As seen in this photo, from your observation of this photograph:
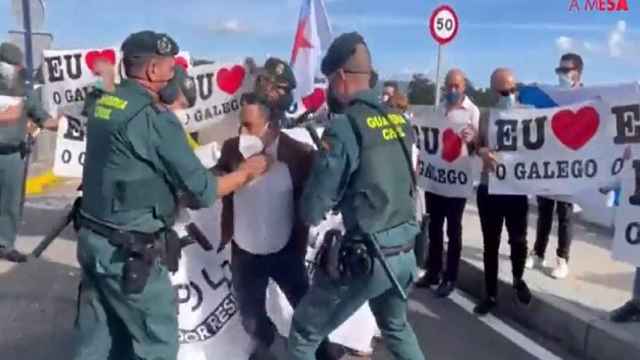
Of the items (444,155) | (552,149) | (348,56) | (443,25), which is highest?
(443,25)

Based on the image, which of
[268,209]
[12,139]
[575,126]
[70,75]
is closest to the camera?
[268,209]

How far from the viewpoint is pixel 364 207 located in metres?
4.06

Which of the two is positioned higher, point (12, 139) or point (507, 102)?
point (507, 102)

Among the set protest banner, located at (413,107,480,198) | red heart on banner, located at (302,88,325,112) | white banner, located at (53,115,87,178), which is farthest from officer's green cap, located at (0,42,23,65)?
protest banner, located at (413,107,480,198)

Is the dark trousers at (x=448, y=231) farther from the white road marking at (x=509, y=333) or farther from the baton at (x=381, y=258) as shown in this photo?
the baton at (x=381, y=258)

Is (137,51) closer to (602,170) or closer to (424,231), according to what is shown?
(424,231)

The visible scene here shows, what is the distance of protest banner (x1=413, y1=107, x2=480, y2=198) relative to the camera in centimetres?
689

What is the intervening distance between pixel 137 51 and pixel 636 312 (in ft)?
13.3

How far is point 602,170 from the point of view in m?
6.06

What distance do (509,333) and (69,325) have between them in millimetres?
3229

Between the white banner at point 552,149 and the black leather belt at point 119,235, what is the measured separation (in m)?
3.36

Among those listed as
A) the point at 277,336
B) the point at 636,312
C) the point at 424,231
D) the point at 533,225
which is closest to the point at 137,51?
the point at 424,231

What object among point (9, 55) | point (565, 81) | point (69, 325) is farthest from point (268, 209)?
point (9, 55)

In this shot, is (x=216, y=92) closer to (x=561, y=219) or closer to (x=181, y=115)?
(x=181, y=115)
